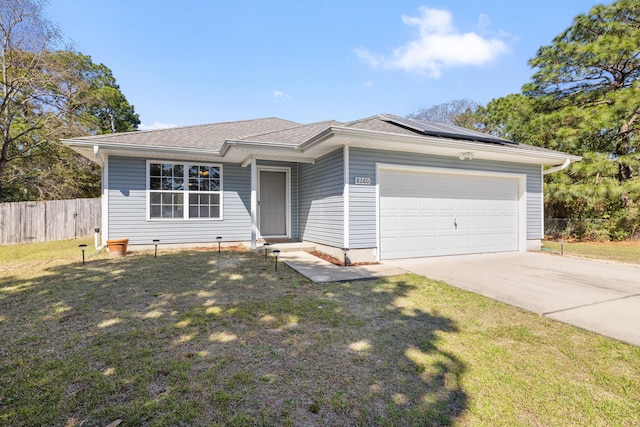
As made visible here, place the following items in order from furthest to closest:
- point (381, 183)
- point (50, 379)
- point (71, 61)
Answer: point (71, 61) → point (381, 183) → point (50, 379)

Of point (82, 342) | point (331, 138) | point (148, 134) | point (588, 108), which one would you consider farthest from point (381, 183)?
point (588, 108)

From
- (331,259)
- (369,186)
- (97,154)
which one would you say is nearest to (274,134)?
(369,186)

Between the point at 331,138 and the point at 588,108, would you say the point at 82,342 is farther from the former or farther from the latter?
the point at 588,108

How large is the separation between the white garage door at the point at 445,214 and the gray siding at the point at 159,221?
14.1 feet

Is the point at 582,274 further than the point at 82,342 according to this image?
Yes

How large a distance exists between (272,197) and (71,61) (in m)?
14.9

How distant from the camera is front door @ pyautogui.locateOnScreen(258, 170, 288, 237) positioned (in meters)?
9.27

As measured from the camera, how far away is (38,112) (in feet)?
48.6

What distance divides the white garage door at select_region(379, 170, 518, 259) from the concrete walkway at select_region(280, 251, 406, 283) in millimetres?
1055

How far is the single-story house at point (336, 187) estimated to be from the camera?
689cm

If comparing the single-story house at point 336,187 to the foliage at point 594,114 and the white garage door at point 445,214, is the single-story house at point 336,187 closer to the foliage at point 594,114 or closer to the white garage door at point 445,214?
the white garage door at point 445,214

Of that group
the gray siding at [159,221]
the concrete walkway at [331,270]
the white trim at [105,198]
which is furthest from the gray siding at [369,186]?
the white trim at [105,198]

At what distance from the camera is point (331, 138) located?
20.5ft

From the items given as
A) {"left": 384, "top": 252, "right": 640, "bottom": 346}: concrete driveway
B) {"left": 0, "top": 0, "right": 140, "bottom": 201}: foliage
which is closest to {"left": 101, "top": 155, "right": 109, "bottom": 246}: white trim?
{"left": 384, "top": 252, "right": 640, "bottom": 346}: concrete driveway
